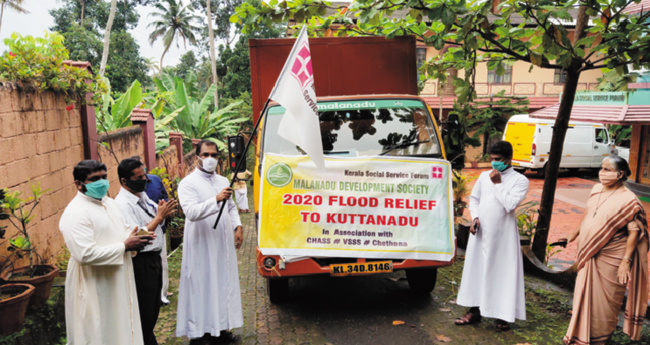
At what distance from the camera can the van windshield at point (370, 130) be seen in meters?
5.37

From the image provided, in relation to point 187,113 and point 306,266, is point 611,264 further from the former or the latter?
point 187,113

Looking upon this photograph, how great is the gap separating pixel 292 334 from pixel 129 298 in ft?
6.20

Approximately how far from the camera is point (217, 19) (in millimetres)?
40719

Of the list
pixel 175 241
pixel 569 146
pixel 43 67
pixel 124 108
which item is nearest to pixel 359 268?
pixel 43 67

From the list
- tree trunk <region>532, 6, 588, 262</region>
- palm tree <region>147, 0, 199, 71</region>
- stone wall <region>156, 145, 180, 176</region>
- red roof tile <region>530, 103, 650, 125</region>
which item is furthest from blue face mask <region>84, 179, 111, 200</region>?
palm tree <region>147, 0, 199, 71</region>

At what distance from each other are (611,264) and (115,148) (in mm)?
7059

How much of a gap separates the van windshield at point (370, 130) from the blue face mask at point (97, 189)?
2.24 meters

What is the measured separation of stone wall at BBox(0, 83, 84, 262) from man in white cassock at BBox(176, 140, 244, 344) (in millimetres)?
1676

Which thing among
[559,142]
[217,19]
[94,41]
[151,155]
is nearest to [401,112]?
[559,142]

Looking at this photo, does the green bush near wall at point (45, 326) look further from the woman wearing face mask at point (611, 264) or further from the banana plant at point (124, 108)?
the banana plant at point (124, 108)

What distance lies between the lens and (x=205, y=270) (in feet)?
14.4

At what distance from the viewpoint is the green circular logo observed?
4633mm

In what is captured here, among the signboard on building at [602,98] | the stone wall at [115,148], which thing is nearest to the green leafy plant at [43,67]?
the stone wall at [115,148]

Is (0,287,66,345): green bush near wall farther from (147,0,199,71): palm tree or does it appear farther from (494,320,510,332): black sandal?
(147,0,199,71): palm tree
